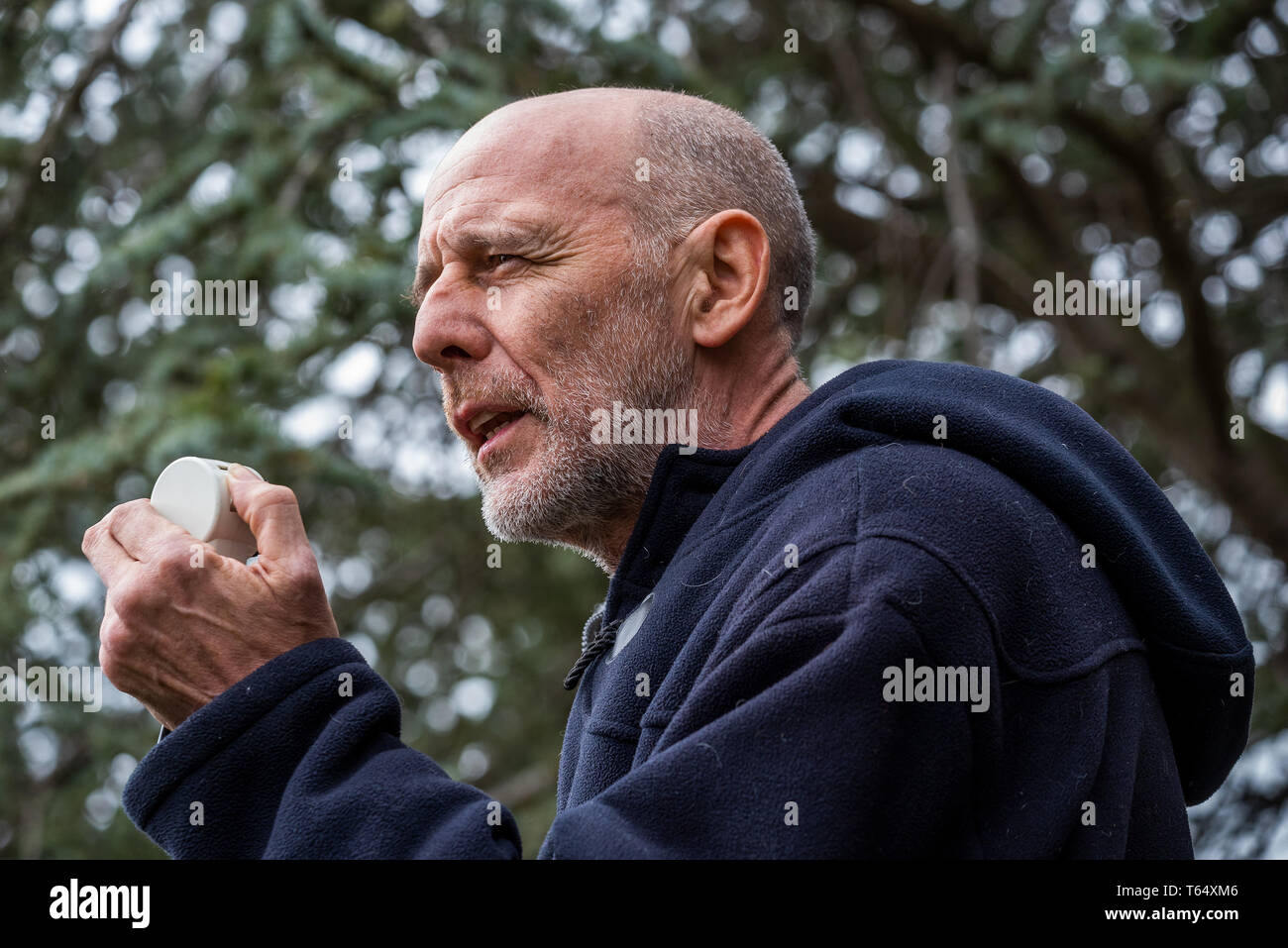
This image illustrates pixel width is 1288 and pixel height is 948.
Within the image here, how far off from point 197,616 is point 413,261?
6.12 ft

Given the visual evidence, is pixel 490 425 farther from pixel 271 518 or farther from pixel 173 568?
pixel 173 568

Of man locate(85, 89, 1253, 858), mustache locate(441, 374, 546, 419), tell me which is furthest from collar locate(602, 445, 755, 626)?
mustache locate(441, 374, 546, 419)

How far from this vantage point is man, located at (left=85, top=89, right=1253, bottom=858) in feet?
4.74

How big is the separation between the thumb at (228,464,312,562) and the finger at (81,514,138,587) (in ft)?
0.52

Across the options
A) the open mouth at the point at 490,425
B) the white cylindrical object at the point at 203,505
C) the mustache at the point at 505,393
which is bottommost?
the white cylindrical object at the point at 203,505

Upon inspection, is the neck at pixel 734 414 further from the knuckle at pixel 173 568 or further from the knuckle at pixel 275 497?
the knuckle at pixel 173 568

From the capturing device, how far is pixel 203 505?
1.96 meters

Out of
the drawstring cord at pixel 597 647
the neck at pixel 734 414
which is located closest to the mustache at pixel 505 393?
the neck at pixel 734 414

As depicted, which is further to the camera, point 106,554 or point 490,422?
point 490,422

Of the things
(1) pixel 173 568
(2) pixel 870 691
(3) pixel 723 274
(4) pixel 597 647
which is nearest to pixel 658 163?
(3) pixel 723 274

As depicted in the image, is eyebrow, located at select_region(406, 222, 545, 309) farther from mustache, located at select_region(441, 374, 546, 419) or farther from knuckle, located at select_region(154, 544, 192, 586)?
knuckle, located at select_region(154, 544, 192, 586)

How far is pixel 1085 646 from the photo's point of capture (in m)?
1.62

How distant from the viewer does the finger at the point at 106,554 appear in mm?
1870

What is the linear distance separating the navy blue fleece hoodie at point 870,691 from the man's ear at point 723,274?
1.31 ft
